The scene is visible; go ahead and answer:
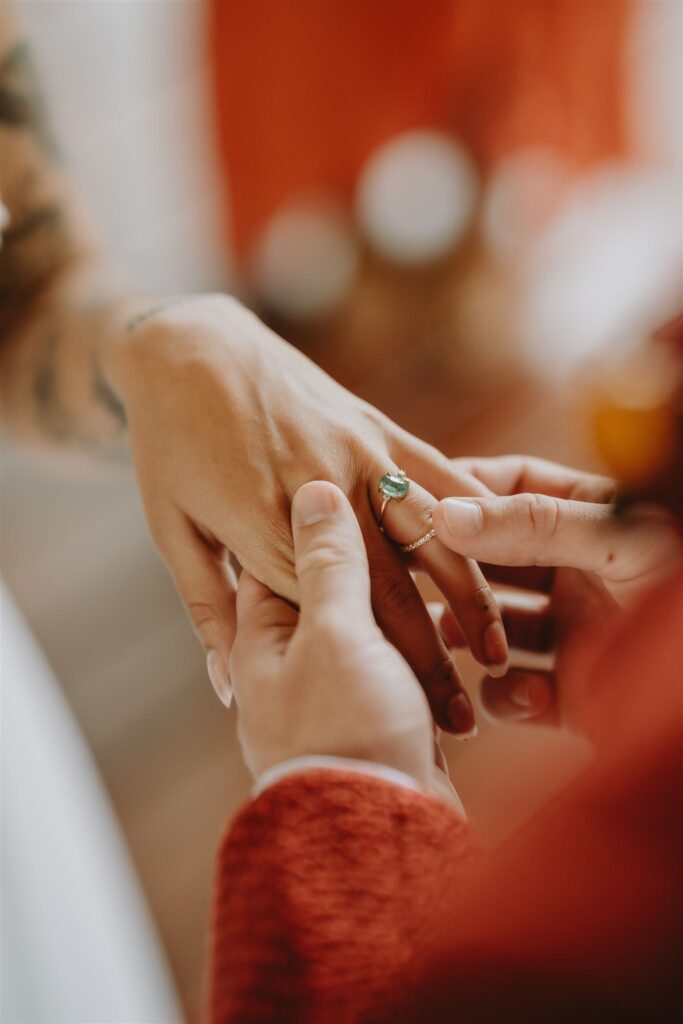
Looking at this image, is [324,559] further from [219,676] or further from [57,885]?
[57,885]

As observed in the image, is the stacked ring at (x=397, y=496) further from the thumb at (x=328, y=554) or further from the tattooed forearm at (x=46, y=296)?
the tattooed forearm at (x=46, y=296)

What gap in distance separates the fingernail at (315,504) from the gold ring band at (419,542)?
5 cm

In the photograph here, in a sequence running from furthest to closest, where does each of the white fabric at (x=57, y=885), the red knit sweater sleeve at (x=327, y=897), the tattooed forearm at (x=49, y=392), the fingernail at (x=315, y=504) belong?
the tattooed forearm at (x=49, y=392), the white fabric at (x=57, y=885), the fingernail at (x=315, y=504), the red knit sweater sleeve at (x=327, y=897)

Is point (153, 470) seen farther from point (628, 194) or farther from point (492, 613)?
point (628, 194)

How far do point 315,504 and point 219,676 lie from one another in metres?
0.14

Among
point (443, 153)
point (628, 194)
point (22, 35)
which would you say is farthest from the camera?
point (443, 153)

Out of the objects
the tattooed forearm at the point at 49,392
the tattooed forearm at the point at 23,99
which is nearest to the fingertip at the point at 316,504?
the tattooed forearm at the point at 49,392

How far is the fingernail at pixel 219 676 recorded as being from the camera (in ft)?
1.61

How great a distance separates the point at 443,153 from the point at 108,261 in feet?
1.99

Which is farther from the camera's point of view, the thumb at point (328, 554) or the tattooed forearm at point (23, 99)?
the tattooed forearm at point (23, 99)

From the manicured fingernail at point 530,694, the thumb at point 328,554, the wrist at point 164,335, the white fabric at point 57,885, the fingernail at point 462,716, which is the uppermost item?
the wrist at point 164,335

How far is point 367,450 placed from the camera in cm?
48

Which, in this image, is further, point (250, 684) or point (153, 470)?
point (153, 470)

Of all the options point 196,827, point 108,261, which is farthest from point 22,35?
point 196,827
